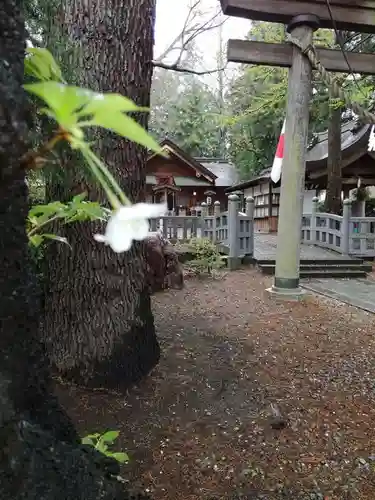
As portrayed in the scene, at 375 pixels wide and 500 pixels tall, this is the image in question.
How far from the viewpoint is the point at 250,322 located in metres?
4.56

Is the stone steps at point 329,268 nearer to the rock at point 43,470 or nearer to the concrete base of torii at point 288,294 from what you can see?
the concrete base of torii at point 288,294

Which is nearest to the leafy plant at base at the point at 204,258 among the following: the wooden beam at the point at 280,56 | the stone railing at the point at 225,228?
the stone railing at the point at 225,228

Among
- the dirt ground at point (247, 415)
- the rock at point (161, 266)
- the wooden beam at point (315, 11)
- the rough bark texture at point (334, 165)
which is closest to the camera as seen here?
the dirt ground at point (247, 415)

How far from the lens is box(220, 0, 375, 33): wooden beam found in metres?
5.04

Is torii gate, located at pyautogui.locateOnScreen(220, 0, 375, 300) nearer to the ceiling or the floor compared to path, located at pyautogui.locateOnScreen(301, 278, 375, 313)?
nearer to the ceiling

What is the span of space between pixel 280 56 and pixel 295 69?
27 cm

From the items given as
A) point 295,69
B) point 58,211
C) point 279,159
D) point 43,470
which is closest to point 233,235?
point 279,159

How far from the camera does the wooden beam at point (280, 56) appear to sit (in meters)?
5.42

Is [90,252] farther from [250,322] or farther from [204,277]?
[204,277]

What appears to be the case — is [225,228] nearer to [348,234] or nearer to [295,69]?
[348,234]

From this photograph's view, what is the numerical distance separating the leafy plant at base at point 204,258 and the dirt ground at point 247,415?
10.5 feet

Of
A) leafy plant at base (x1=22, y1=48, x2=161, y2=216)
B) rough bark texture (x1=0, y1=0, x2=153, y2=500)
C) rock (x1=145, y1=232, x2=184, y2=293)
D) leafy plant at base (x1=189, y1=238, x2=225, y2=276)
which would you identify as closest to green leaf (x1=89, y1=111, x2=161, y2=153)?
leafy plant at base (x1=22, y1=48, x2=161, y2=216)

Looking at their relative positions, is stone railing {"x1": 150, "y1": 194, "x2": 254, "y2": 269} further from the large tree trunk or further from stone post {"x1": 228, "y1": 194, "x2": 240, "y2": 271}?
the large tree trunk

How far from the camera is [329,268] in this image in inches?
349
